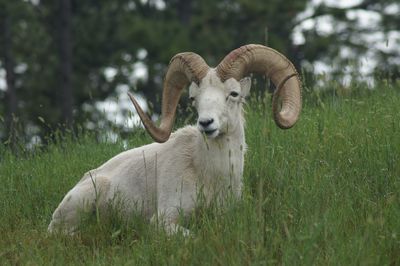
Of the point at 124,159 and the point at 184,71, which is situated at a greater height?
the point at 184,71

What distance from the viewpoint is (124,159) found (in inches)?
342

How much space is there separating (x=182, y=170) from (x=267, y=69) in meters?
1.23

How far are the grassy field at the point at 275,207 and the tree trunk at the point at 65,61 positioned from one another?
14168 millimetres

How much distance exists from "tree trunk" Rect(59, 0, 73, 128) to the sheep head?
16617 millimetres

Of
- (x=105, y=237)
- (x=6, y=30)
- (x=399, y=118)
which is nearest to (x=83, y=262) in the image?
(x=105, y=237)

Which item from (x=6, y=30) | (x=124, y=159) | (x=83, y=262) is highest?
(x=6, y=30)

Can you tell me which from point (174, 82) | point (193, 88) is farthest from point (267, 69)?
point (174, 82)

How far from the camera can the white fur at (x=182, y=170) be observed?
7296 millimetres

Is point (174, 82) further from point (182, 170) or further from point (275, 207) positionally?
point (275, 207)

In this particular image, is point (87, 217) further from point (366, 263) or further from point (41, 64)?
point (41, 64)

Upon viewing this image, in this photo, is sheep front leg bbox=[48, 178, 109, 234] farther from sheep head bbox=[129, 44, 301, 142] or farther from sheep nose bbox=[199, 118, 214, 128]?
sheep nose bbox=[199, 118, 214, 128]

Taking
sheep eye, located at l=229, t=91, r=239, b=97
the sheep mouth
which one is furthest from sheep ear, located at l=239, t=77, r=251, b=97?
the sheep mouth

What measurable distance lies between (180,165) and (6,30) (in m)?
20.5

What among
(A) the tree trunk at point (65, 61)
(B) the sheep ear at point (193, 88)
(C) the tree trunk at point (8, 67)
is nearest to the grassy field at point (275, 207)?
(B) the sheep ear at point (193, 88)
